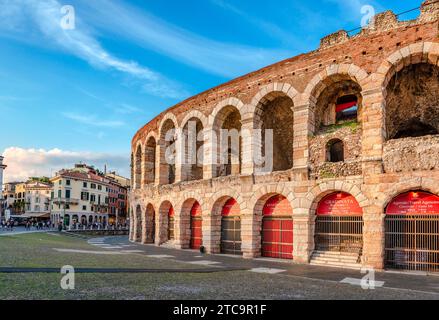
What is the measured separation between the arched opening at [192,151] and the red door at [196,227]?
238cm

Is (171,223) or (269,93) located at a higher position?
(269,93)

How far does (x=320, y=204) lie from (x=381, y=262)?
3.71 metres

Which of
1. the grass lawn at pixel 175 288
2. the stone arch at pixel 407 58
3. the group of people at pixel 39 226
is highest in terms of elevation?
the stone arch at pixel 407 58

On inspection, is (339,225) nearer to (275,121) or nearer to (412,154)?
(412,154)

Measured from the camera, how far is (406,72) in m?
16.5

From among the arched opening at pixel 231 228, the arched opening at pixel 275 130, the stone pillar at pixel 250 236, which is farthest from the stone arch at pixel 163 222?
the arched opening at pixel 275 130

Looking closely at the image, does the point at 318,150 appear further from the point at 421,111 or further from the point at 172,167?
the point at 172,167

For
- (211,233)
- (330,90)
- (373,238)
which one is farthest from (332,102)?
(211,233)

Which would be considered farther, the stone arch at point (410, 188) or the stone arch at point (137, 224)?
the stone arch at point (137, 224)

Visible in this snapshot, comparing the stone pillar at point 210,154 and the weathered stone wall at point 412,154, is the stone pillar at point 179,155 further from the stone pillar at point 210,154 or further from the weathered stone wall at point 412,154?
the weathered stone wall at point 412,154

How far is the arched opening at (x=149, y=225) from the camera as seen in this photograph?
29125 mm

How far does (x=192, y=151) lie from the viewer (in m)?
25.7

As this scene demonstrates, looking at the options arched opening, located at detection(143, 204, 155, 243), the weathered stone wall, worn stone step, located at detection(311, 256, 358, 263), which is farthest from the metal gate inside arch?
arched opening, located at detection(143, 204, 155, 243)

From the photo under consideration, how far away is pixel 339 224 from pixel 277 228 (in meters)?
3.42
